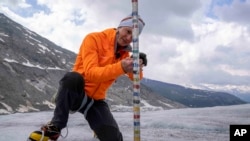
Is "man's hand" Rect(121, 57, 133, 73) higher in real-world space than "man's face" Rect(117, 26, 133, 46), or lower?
lower

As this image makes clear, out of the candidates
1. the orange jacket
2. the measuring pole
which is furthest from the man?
the measuring pole

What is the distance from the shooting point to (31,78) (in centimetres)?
11519

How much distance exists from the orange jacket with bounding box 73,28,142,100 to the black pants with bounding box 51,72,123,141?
0.64 ft

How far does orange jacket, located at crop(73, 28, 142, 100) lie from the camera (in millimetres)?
5312

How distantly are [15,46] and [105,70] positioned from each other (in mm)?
147021

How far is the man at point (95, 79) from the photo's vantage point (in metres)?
5.32

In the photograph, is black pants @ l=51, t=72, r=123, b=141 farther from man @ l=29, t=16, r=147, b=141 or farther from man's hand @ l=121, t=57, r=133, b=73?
man's hand @ l=121, t=57, r=133, b=73

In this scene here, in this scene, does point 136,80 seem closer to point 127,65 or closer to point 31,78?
point 127,65

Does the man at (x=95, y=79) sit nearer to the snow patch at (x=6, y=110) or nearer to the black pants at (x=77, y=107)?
the black pants at (x=77, y=107)

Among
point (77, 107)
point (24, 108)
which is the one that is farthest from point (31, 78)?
point (77, 107)

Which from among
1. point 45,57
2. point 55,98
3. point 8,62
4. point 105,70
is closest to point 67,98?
point 55,98

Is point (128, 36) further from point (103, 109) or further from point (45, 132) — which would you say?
point (45, 132)

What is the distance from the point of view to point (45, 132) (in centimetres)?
539

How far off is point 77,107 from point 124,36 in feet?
5.11
